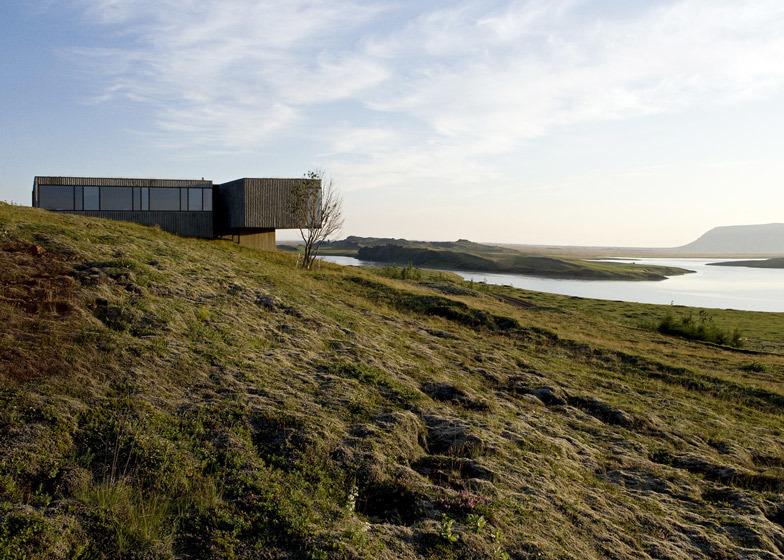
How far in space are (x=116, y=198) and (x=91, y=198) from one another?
1492 millimetres

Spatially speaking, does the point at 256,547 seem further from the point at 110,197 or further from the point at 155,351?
the point at 110,197

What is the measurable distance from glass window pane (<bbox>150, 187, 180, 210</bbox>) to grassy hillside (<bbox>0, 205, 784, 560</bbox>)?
20.7 metres

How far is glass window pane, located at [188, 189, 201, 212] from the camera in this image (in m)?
32.2

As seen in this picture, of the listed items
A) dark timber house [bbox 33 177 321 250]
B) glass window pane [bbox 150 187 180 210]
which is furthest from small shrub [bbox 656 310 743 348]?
glass window pane [bbox 150 187 180 210]

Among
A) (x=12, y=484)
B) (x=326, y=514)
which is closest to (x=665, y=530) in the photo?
(x=326, y=514)

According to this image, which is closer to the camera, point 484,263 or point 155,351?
point 155,351

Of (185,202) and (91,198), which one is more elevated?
(185,202)

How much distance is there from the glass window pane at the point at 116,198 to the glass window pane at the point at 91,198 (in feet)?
1.18

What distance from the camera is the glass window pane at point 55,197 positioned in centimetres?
2864

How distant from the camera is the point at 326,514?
4605 mm

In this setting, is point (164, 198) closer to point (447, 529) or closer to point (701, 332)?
point (447, 529)

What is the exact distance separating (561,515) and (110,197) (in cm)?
3370

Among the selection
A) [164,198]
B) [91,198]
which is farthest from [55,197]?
[164,198]

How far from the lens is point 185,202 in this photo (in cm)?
3206
